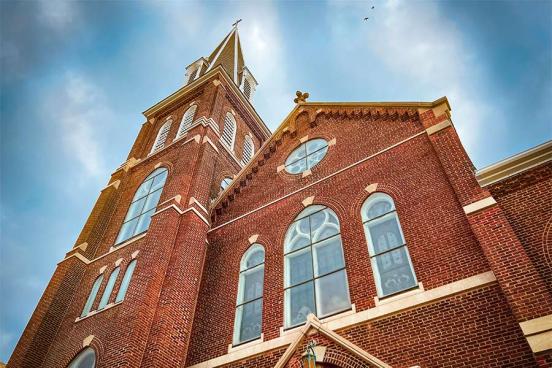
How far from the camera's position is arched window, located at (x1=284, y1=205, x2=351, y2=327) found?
33.3 ft

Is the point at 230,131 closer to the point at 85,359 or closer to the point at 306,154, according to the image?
the point at 306,154

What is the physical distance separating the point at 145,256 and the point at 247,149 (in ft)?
37.9

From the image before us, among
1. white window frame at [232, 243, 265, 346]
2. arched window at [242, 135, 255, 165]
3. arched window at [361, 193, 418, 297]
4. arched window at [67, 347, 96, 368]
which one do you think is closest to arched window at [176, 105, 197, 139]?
arched window at [242, 135, 255, 165]

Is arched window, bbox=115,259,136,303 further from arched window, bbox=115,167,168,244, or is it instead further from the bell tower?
arched window, bbox=115,167,168,244

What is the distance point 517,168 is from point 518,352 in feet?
12.9

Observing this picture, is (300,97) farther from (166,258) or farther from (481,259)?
(481,259)

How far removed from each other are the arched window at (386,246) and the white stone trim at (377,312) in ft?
1.48

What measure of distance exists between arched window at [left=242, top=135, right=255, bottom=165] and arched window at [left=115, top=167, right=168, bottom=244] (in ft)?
16.0

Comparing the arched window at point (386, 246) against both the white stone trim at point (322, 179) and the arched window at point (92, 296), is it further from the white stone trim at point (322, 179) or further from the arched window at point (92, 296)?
the arched window at point (92, 296)

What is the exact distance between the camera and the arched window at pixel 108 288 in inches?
536

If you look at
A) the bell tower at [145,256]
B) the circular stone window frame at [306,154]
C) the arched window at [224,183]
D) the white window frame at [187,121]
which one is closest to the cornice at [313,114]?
the circular stone window frame at [306,154]

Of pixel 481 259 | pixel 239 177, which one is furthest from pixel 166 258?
pixel 481 259

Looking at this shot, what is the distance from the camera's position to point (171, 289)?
12.2m

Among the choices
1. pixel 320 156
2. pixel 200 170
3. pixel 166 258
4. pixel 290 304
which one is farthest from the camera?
pixel 200 170
